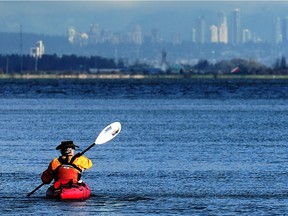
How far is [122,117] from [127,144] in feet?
76.1

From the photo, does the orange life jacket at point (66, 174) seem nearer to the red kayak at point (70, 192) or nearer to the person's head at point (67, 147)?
the red kayak at point (70, 192)

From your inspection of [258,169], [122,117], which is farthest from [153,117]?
[258,169]

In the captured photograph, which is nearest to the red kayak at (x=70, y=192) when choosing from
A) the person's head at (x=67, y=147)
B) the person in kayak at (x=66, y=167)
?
the person in kayak at (x=66, y=167)

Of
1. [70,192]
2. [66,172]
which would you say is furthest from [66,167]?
[70,192]

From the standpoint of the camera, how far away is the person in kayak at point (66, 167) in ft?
93.2

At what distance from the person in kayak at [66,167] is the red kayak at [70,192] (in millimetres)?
107

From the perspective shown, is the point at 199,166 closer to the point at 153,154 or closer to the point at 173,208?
the point at 153,154

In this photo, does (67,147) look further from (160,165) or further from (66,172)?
(160,165)

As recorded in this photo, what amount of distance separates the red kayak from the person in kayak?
107mm

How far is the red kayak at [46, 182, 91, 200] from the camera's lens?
28445mm

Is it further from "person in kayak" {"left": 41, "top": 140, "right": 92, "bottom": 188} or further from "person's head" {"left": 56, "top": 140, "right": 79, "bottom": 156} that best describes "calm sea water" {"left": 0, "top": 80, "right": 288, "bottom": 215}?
"person's head" {"left": 56, "top": 140, "right": 79, "bottom": 156}

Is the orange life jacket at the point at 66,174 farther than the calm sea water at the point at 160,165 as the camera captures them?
No

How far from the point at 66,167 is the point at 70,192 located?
1.71 feet

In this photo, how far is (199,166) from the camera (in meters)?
37.7
